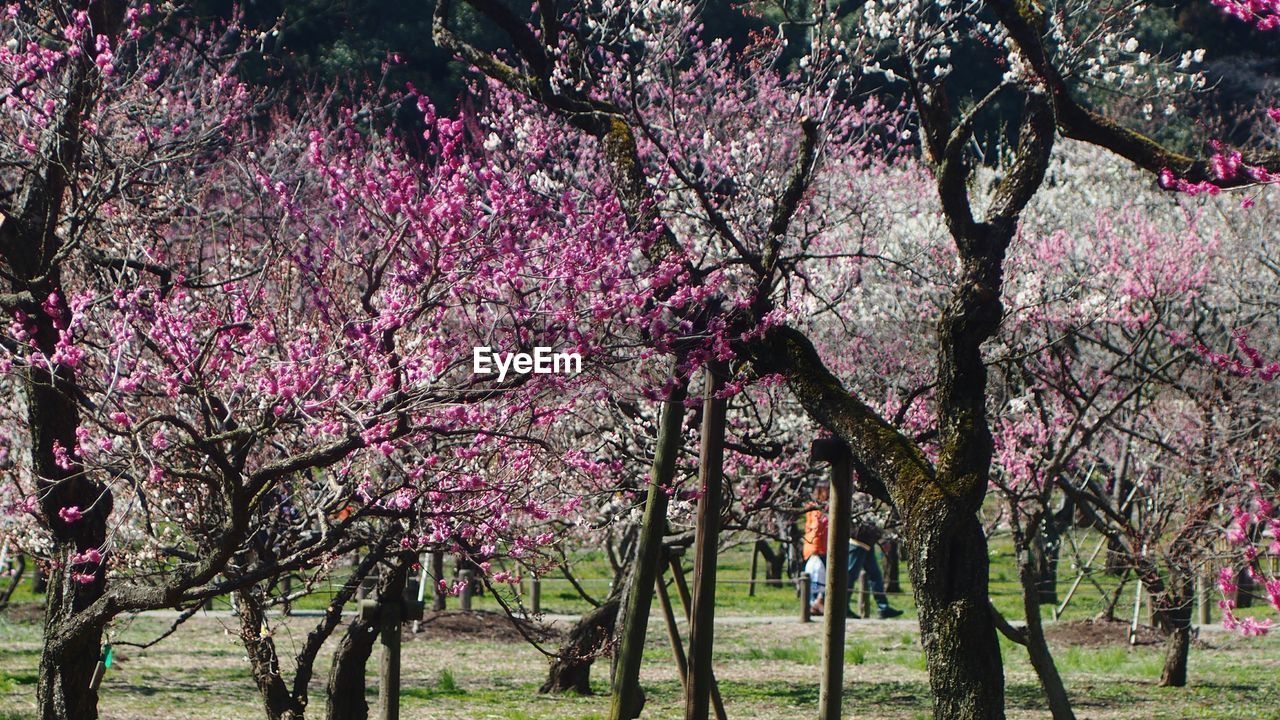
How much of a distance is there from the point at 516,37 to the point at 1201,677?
9.09 m

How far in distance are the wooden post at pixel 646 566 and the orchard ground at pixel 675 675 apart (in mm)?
2762

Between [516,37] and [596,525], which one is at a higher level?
[516,37]

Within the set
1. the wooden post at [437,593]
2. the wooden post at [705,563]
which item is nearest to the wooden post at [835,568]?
the wooden post at [705,563]

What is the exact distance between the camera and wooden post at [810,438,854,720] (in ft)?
18.6

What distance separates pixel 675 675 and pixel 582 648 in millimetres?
2105

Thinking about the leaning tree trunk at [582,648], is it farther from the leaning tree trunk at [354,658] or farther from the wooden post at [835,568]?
the wooden post at [835,568]

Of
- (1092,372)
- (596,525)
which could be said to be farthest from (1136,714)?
(1092,372)

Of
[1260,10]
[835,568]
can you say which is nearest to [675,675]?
[835,568]

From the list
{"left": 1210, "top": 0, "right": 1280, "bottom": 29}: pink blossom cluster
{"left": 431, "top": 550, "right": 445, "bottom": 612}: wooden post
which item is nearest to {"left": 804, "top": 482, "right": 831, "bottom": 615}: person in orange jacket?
{"left": 431, "top": 550, "right": 445, "bottom": 612}: wooden post

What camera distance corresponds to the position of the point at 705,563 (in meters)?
5.89

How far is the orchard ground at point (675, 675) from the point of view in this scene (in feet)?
33.3

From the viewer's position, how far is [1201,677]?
12.6 meters

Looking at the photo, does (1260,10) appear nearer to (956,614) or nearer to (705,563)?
(956,614)

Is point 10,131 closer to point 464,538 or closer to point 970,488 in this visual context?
point 464,538
